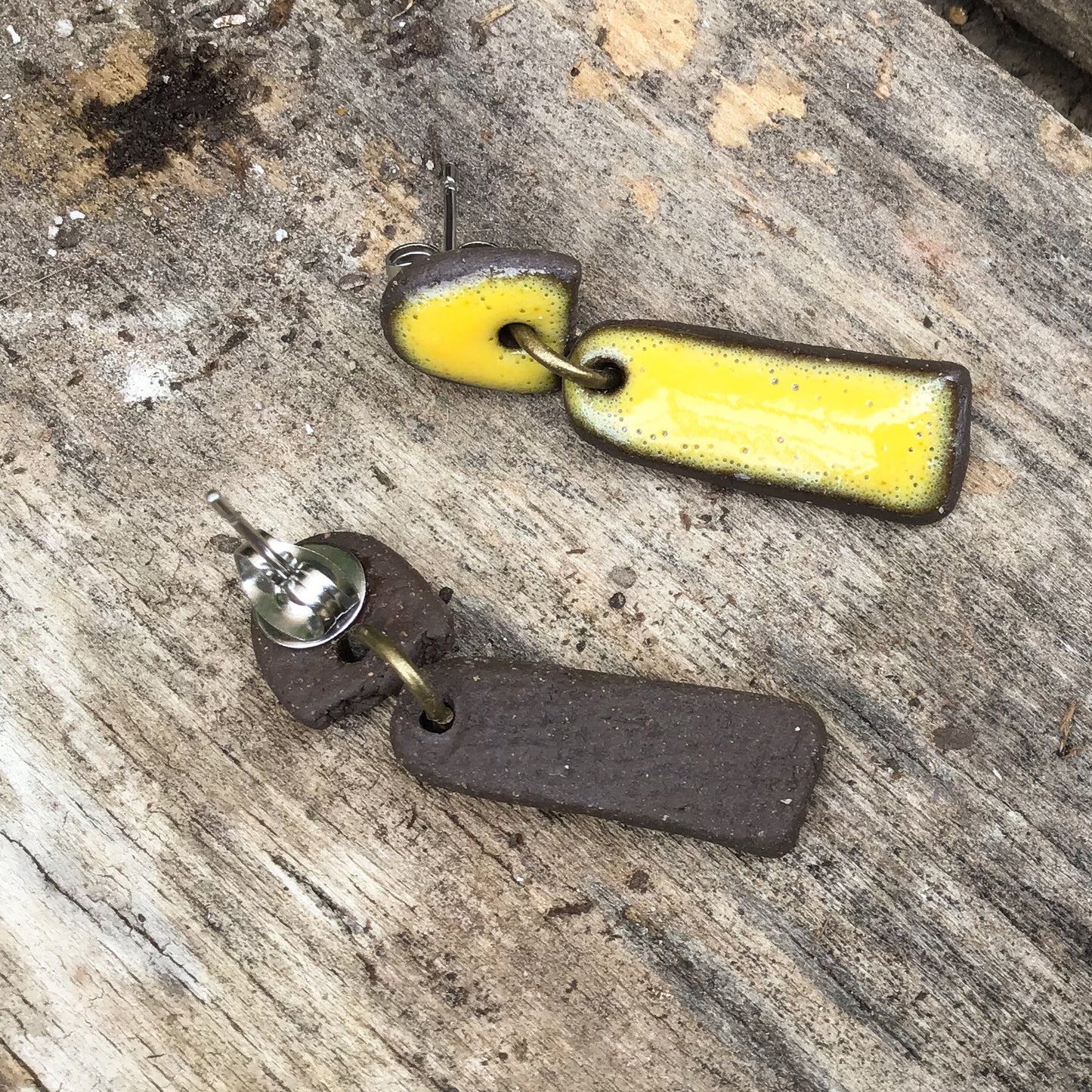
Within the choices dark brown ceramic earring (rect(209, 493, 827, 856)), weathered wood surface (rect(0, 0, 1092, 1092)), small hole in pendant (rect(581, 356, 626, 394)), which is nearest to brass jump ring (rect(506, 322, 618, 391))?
small hole in pendant (rect(581, 356, 626, 394))

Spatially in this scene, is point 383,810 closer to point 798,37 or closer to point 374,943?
point 374,943

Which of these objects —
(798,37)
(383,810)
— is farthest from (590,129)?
(383,810)

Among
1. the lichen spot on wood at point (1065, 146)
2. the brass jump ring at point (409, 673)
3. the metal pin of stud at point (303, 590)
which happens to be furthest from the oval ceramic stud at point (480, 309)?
the lichen spot on wood at point (1065, 146)

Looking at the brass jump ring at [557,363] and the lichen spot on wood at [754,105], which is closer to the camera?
the brass jump ring at [557,363]

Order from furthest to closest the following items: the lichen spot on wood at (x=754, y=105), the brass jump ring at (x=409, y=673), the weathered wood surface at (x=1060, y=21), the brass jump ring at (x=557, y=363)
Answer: the weathered wood surface at (x=1060, y=21) < the lichen spot on wood at (x=754, y=105) < the brass jump ring at (x=557, y=363) < the brass jump ring at (x=409, y=673)

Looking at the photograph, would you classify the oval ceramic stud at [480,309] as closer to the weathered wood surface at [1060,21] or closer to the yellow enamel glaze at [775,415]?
the yellow enamel glaze at [775,415]

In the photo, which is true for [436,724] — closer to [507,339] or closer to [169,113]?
[507,339]

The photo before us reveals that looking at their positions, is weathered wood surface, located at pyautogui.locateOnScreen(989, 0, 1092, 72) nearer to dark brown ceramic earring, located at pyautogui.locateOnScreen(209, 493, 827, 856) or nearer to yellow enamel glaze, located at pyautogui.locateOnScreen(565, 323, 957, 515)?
yellow enamel glaze, located at pyautogui.locateOnScreen(565, 323, 957, 515)
